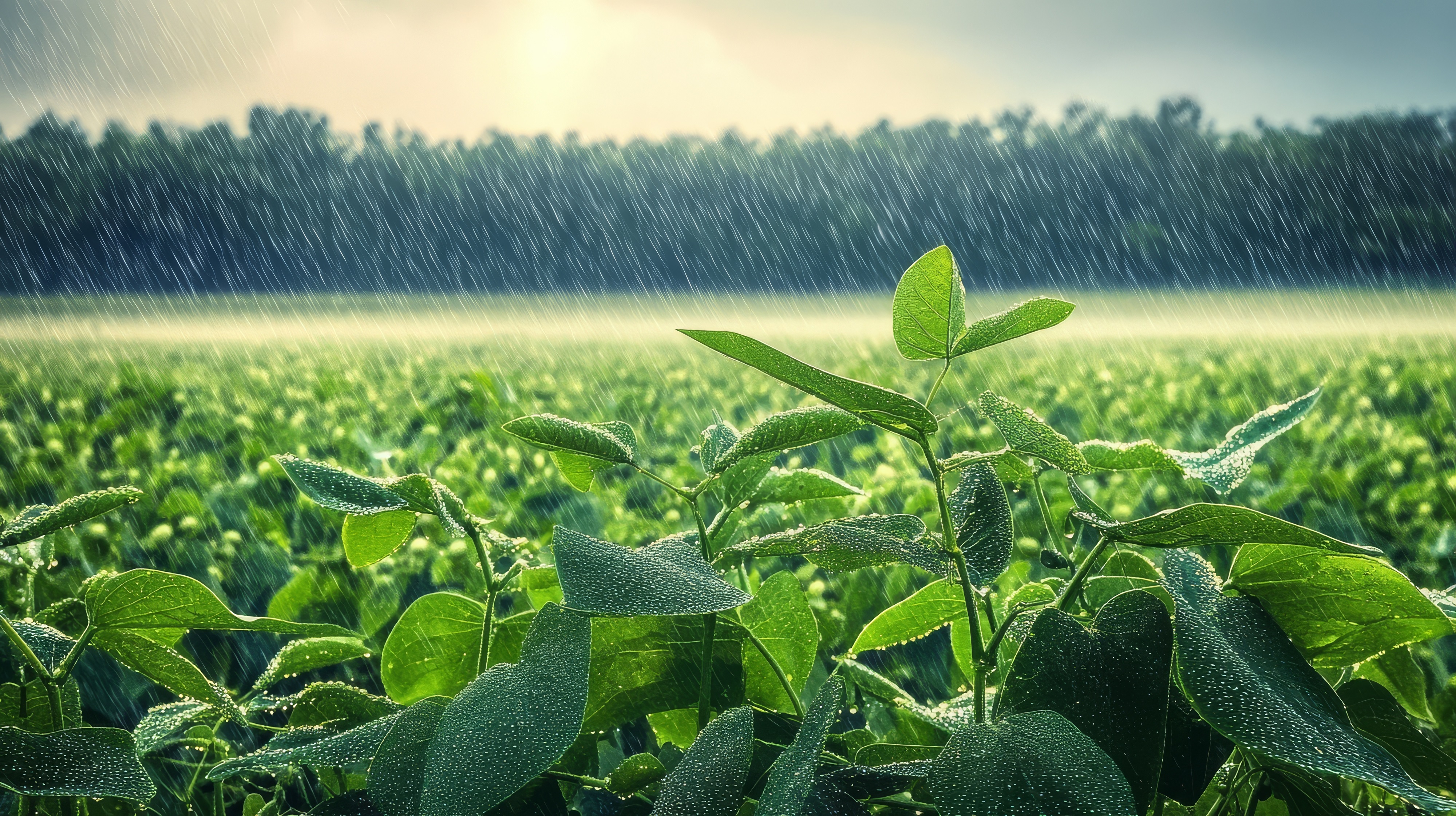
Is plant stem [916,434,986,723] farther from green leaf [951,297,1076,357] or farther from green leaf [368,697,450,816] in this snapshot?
green leaf [368,697,450,816]

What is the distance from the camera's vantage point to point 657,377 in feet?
8.67

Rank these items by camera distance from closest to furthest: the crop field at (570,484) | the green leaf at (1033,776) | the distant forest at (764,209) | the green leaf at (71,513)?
the green leaf at (1033,776) → the green leaf at (71,513) → the crop field at (570,484) → the distant forest at (764,209)

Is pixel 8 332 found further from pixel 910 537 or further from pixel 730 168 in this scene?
pixel 730 168

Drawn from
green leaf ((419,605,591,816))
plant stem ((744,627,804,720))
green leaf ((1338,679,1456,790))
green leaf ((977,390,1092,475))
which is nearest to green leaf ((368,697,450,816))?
green leaf ((419,605,591,816))

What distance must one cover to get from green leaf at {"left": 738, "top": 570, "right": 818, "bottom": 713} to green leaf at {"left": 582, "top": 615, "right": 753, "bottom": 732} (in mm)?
34

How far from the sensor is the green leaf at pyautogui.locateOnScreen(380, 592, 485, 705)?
0.44 m

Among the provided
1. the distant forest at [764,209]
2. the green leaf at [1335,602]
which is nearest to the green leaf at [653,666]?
the green leaf at [1335,602]

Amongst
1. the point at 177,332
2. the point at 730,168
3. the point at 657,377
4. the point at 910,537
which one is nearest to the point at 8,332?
the point at 177,332

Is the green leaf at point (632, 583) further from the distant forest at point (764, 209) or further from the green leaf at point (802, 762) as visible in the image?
the distant forest at point (764, 209)

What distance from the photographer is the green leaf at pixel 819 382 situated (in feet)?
0.85

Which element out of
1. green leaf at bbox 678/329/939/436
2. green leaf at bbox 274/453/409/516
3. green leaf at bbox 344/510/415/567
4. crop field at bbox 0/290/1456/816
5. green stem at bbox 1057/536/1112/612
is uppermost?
green leaf at bbox 678/329/939/436

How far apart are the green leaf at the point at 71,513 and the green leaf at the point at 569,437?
164mm

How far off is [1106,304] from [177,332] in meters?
8.67

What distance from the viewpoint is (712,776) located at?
28 cm
